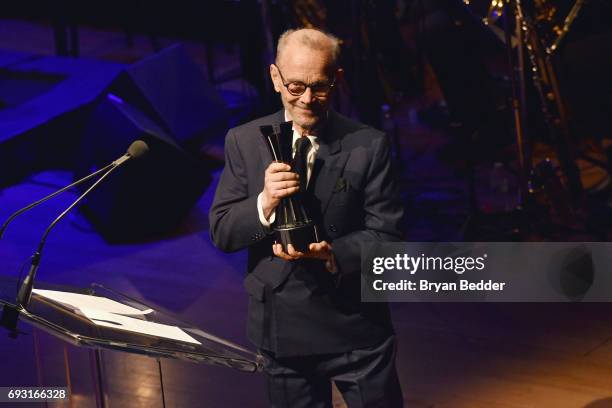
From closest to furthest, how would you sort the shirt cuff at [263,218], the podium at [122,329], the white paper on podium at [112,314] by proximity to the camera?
the podium at [122,329] → the white paper on podium at [112,314] → the shirt cuff at [263,218]

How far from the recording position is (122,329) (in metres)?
2.13

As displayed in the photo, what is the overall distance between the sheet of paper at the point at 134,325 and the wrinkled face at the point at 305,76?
573 mm

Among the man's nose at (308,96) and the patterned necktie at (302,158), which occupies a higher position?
the man's nose at (308,96)

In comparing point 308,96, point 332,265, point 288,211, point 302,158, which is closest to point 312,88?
point 308,96

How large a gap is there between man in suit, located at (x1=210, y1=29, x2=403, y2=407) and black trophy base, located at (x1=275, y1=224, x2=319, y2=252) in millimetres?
47

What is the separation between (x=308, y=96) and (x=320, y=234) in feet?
1.10

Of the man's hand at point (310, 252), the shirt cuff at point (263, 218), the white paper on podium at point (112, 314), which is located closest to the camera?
the white paper on podium at point (112, 314)

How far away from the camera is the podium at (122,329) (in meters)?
2.06

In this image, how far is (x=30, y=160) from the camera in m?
5.82

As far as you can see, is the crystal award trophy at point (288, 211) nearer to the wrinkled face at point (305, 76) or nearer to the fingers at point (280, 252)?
the fingers at point (280, 252)

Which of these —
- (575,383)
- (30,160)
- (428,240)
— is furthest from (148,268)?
(575,383)

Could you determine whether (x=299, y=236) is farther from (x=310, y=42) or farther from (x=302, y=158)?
(x=310, y=42)

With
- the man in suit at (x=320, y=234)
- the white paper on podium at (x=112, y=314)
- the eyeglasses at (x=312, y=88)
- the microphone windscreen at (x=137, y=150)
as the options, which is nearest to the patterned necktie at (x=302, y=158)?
the man in suit at (x=320, y=234)

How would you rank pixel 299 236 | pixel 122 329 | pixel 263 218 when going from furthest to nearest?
pixel 263 218 < pixel 299 236 < pixel 122 329
